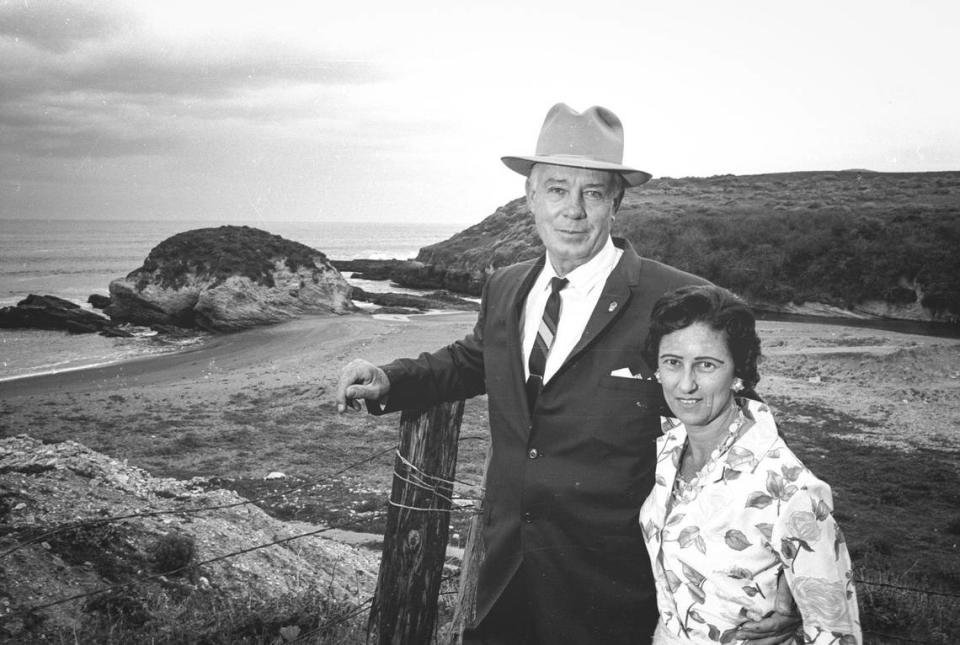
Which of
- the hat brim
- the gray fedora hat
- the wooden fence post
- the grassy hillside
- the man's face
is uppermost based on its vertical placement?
the grassy hillside

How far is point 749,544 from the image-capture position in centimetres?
196

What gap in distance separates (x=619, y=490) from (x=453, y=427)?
0.77m

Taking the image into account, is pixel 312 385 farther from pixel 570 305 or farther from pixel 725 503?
pixel 725 503

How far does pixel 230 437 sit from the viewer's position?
1143cm

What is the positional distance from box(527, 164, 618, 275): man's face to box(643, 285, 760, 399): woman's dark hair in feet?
1.93

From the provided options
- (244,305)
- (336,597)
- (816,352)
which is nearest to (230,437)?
(336,597)

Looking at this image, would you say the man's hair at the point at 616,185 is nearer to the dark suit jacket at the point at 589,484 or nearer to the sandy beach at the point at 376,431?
the dark suit jacket at the point at 589,484

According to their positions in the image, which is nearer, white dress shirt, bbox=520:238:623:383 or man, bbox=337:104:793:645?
man, bbox=337:104:793:645

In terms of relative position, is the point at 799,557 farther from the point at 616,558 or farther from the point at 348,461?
the point at 348,461

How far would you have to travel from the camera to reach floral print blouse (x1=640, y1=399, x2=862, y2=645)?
1.82 metres

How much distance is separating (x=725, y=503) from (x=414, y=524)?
1333mm

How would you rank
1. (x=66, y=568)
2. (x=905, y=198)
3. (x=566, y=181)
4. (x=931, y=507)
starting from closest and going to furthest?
(x=566, y=181) → (x=66, y=568) → (x=931, y=507) → (x=905, y=198)

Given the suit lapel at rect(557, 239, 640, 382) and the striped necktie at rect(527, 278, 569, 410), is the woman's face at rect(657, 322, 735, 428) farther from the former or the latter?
the striped necktie at rect(527, 278, 569, 410)

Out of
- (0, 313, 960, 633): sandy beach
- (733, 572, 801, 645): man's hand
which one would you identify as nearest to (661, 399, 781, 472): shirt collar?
(733, 572, 801, 645): man's hand
